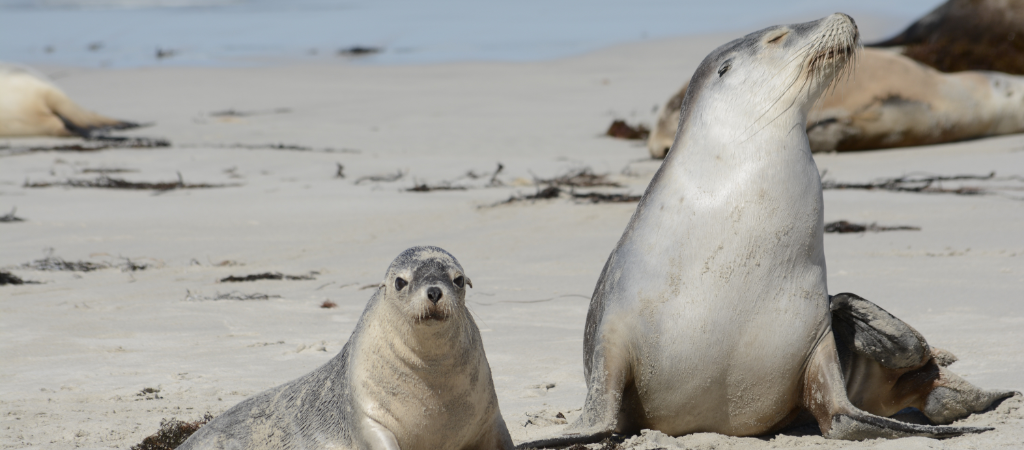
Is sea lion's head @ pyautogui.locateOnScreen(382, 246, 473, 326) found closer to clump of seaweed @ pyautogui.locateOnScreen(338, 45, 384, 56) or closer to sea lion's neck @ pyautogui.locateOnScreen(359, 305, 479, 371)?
sea lion's neck @ pyautogui.locateOnScreen(359, 305, 479, 371)

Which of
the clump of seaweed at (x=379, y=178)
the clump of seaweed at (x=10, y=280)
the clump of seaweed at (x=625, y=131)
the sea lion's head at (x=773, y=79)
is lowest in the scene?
the clump of seaweed at (x=10, y=280)

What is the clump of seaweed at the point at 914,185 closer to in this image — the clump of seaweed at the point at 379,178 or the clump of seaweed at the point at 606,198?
the clump of seaweed at the point at 606,198

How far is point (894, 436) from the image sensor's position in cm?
313

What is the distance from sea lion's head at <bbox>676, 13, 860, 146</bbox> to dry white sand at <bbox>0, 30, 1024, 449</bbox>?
Answer: 3.32ft

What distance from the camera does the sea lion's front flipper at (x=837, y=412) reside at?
3.12 metres

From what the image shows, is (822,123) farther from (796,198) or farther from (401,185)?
(796,198)

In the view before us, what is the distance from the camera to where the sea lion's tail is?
499 inches

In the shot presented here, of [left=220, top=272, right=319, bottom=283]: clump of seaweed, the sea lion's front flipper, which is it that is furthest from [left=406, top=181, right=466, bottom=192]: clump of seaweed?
the sea lion's front flipper

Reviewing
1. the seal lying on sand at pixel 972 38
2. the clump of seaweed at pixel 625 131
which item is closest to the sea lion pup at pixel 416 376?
the clump of seaweed at pixel 625 131

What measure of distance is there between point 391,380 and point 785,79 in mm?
1601

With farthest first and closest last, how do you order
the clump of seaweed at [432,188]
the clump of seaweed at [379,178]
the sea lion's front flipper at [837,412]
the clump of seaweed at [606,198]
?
the clump of seaweed at [379,178] < the clump of seaweed at [432,188] < the clump of seaweed at [606,198] < the sea lion's front flipper at [837,412]

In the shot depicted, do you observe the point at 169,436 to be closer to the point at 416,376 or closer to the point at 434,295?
the point at 416,376

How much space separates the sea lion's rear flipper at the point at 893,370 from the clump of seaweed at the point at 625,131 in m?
8.26

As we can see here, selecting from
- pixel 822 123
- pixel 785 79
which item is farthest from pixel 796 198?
pixel 822 123
